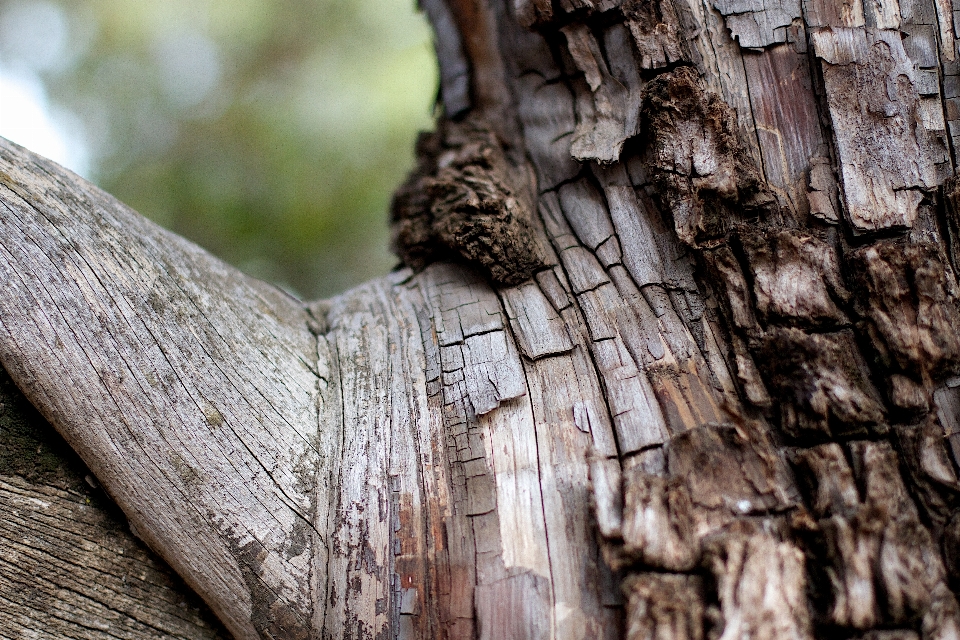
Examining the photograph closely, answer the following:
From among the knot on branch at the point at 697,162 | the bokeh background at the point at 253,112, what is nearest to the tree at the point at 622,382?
the knot on branch at the point at 697,162

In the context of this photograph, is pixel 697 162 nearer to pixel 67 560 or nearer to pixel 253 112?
pixel 67 560

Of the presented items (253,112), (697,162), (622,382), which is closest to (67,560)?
(622,382)

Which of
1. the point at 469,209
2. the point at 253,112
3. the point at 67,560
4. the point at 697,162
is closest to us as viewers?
the point at 67,560

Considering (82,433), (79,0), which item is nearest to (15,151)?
(82,433)

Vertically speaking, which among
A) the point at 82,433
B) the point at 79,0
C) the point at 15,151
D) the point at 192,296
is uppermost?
the point at 79,0

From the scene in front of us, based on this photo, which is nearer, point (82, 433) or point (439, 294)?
point (82, 433)

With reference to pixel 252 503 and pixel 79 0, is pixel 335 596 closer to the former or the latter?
pixel 252 503

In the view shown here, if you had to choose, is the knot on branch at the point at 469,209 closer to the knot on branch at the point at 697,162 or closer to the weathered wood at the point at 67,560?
the knot on branch at the point at 697,162
